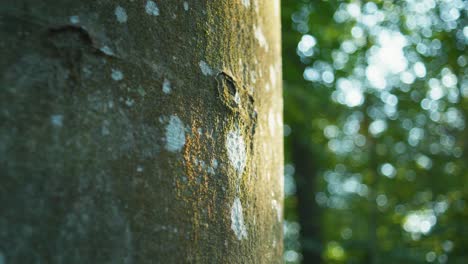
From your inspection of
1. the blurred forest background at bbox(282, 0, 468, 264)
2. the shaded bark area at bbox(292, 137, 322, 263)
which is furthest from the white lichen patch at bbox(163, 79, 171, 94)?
the shaded bark area at bbox(292, 137, 322, 263)

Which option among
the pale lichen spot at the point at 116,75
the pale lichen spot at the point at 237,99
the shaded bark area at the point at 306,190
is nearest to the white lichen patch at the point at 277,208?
the pale lichen spot at the point at 237,99

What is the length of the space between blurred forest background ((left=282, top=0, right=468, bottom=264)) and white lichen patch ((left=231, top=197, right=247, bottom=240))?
180 inches

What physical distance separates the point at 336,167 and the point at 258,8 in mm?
13533

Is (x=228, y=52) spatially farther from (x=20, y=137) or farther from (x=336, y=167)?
(x=336, y=167)

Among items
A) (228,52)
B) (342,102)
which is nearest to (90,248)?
(228,52)

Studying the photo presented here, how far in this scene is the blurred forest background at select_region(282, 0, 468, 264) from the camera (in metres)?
6.48

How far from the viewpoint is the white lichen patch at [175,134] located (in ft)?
3.00

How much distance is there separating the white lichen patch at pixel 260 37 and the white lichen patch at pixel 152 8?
1.25ft

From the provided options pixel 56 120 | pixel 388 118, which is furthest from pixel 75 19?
pixel 388 118

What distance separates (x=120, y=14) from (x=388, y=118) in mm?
8746

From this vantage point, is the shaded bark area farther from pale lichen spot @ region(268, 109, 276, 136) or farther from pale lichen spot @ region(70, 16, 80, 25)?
pale lichen spot @ region(70, 16, 80, 25)

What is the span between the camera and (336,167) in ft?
47.2

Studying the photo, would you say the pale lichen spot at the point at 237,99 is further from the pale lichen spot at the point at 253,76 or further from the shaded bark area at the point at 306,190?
the shaded bark area at the point at 306,190

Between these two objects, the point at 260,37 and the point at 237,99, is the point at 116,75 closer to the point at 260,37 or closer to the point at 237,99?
the point at 237,99
